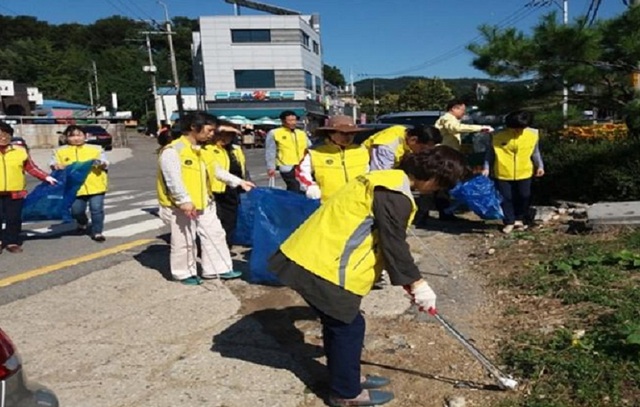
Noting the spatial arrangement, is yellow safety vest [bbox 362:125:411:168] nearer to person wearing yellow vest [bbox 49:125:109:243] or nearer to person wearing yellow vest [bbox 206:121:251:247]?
person wearing yellow vest [bbox 206:121:251:247]

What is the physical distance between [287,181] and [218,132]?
2.08m

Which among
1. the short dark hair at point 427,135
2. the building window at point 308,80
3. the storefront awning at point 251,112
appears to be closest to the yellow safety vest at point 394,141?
the short dark hair at point 427,135

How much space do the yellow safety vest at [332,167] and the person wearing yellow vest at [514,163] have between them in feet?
7.62

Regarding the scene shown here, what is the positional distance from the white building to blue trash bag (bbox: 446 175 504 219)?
135 ft

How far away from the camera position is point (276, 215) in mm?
4602

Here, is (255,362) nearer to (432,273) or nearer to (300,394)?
(300,394)

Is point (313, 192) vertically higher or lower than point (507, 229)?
higher

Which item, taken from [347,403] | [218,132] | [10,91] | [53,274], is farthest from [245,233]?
[10,91]

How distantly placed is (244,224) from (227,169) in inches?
32.3

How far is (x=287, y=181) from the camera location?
7.28 m

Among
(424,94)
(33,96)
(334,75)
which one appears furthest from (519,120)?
(334,75)

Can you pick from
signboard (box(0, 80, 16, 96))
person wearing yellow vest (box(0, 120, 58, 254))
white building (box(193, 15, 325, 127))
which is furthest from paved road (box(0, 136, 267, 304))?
signboard (box(0, 80, 16, 96))

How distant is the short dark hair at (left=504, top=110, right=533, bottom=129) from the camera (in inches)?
233

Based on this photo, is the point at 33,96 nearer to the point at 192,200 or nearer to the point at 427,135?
the point at 192,200
